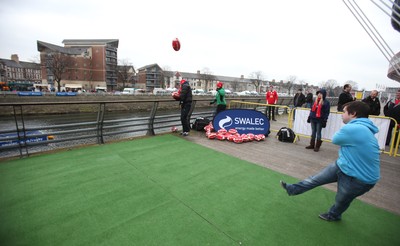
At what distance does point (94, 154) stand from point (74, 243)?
2.81 meters

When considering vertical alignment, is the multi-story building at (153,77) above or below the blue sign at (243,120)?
above

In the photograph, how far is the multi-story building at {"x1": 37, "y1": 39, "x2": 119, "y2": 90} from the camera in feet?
181

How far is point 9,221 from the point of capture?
233 centimetres

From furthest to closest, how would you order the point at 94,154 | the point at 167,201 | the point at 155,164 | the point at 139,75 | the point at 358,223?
1. the point at 139,75
2. the point at 94,154
3. the point at 155,164
4. the point at 167,201
5. the point at 358,223

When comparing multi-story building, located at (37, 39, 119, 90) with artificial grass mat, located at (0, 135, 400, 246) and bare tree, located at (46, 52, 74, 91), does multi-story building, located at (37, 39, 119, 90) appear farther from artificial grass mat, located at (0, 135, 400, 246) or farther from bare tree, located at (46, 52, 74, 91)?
artificial grass mat, located at (0, 135, 400, 246)

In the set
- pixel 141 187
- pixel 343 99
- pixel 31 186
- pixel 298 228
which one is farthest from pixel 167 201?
pixel 343 99

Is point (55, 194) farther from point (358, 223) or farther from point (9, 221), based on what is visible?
point (358, 223)

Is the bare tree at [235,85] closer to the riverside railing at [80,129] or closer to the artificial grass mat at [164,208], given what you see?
the riverside railing at [80,129]

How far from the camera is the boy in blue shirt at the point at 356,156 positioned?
6.88 feet

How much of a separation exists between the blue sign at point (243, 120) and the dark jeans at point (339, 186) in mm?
4073

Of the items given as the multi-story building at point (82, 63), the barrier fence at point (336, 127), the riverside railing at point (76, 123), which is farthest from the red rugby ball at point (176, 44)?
the multi-story building at point (82, 63)

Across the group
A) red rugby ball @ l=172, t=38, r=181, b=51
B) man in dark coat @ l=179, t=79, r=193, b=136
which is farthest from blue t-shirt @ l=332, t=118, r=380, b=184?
red rugby ball @ l=172, t=38, r=181, b=51

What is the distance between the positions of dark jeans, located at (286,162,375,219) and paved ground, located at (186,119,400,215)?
0.91m

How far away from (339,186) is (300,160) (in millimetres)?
2682
